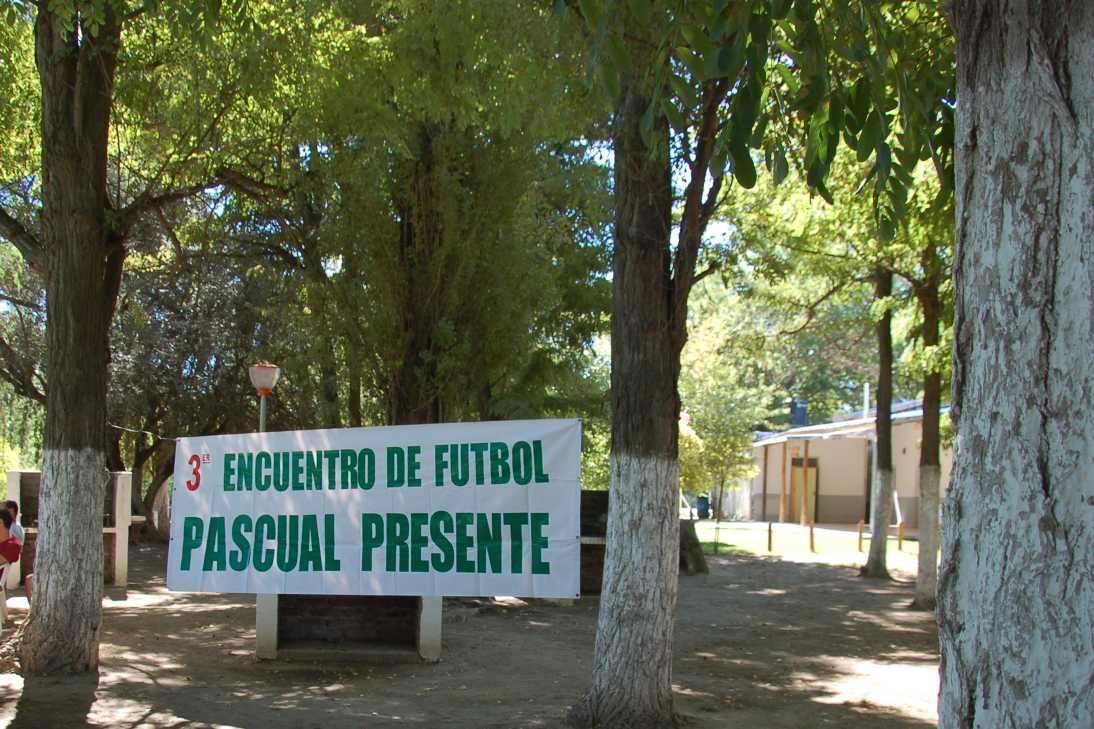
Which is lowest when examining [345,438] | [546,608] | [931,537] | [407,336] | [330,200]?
[546,608]

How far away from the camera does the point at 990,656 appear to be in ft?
9.73

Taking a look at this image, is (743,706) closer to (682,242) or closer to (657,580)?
(657,580)

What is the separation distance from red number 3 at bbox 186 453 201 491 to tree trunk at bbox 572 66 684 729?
4.71 m

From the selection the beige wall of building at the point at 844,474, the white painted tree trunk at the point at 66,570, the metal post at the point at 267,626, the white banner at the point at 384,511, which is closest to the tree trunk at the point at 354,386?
the white banner at the point at 384,511

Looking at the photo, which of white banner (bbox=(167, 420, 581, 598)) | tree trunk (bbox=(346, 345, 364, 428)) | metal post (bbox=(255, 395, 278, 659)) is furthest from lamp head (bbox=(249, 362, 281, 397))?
metal post (bbox=(255, 395, 278, 659))

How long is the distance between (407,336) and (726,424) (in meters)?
25.3

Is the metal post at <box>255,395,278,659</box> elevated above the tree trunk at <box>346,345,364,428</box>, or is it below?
below

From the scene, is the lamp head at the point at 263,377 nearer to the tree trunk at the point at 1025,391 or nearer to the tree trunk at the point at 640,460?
the tree trunk at the point at 640,460

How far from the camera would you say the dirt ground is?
28.1 feet

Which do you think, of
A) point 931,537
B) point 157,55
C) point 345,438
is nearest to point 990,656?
point 345,438

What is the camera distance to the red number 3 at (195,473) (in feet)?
35.2

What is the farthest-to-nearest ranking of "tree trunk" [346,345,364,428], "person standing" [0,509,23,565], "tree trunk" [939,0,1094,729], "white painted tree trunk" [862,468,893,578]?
→ "white painted tree trunk" [862,468,893,578] → "tree trunk" [346,345,364,428] → "person standing" [0,509,23,565] → "tree trunk" [939,0,1094,729]

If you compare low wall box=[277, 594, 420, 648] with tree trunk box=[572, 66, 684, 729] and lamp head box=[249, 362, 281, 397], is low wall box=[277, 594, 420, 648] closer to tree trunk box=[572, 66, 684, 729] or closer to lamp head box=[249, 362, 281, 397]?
tree trunk box=[572, 66, 684, 729]

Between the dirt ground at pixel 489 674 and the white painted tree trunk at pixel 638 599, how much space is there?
2.07ft
